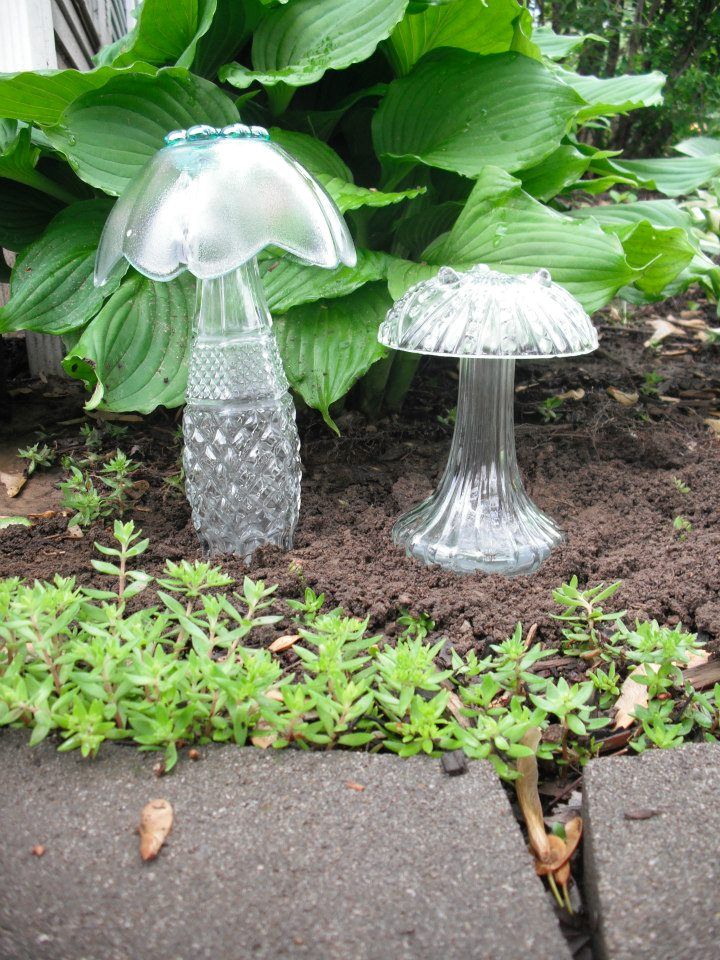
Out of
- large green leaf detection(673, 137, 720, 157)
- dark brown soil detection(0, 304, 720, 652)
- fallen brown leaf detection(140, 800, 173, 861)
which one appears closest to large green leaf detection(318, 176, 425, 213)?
Result: dark brown soil detection(0, 304, 720, 652)

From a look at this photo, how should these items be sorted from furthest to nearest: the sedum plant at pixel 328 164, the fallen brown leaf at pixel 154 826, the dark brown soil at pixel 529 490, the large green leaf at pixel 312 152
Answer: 1. the large green leaf at pixel 312 152
2. the sedum plant at pixel 328 164
3. the dark brown soil at pixel 529 490
4. the fallen brown leaf at pixel 154 826

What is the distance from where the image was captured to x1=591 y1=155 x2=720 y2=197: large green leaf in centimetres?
312

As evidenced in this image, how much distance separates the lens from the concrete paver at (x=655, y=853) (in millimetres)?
1025

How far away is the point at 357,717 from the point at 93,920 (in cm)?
51

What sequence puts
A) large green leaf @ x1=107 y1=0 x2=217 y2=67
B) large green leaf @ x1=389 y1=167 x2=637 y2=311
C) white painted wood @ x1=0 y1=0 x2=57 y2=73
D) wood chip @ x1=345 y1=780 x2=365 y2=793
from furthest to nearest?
white painted wood @ x1=0 y1=0 x2=57 y2=73 < large green leaf @ x1=107 y1=0 x2=217 y2=67 < large green leaf @ x1=389 y1=167 x2=637 y2=311 < wood chip @ x1=345 y1=780 x2=365 y2=793

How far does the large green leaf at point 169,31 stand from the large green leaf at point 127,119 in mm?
99

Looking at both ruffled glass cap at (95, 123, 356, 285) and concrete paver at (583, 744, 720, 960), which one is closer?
concrete paver at (583, 744, 720, 960)

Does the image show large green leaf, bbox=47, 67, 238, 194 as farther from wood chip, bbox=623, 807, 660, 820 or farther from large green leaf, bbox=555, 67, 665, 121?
wood chip, bbox=623, 807, 660, 820

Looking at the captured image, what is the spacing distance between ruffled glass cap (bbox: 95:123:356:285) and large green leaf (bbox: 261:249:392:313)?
583 millimetres

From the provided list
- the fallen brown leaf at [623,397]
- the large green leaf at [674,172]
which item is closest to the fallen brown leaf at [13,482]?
the fallen brown leaf at [623,397]

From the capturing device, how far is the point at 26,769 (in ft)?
4.11

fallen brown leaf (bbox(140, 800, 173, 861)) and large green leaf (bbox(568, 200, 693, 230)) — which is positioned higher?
large green leaf (bbox(568, 200, 693, 230))

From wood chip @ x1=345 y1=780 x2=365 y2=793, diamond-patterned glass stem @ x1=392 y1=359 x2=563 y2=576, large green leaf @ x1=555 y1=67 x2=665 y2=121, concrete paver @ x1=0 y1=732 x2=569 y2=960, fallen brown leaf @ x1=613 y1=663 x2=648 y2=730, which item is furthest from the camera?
large green leaf @ x1=555 y1=67 x2=665 y2=121

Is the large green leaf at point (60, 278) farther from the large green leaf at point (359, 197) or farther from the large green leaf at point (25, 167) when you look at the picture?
the large green leaf at point (359, 197)
